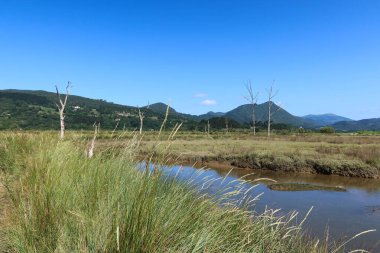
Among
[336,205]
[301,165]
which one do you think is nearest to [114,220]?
[336,205]

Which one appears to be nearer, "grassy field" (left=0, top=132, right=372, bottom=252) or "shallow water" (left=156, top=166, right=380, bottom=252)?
"grassy field" (left=0, top=132, right=372, bottom=252)

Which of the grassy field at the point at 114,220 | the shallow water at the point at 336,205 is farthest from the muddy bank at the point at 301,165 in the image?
the grassy field at the point at 114,220

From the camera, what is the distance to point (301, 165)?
23969 mm

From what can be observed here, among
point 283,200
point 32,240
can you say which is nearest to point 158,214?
point 32,240

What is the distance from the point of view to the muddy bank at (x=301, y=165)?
2156cm

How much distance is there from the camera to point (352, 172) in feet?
71.3

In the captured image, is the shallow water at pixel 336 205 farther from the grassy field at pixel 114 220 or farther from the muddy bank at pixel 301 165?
the grassy field at pixel 114 220

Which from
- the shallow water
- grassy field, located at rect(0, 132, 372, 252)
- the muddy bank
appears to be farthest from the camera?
the muddy bank

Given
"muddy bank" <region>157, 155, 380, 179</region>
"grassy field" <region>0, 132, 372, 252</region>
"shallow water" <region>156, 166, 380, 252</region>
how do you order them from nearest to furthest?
"grassy field" <region>0, 132, 372, 252</region>, "shallow water" <region>156, 166, 380, 252</region>, "muddy bank" <region>157, 155, 380, 179</region>

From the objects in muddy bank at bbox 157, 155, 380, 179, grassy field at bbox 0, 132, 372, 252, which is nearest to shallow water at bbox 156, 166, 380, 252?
muddy bank at bbox 157, 155, 380, 179

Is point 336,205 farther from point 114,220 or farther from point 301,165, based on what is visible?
point 114,220

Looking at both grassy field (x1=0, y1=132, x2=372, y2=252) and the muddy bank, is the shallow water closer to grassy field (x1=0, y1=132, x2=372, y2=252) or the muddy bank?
the muddy bank

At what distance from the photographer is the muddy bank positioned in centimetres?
2156

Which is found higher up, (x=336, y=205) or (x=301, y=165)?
(x=301, y=165)
